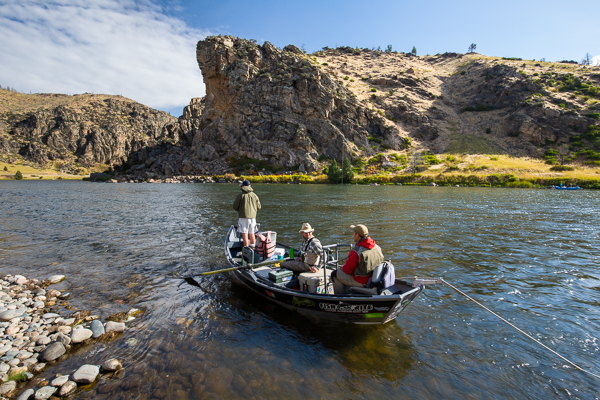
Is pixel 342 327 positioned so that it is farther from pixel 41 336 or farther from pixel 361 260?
pixel 41 336

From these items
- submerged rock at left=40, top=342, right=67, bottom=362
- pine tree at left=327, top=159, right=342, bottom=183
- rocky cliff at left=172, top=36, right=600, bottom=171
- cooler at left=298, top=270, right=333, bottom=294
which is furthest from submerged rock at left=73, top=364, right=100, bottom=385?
rocky cliff at left=172, top=36, right=600, bottom=171

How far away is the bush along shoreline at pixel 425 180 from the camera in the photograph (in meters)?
64.0

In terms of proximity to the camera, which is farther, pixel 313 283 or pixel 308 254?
pixel 308 254

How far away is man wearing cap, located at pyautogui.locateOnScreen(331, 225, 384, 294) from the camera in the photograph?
7.54 m

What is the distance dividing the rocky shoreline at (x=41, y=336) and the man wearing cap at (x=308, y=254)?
5.40 meters

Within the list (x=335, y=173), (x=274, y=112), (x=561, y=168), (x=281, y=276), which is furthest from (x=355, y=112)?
(x=281, y=276)

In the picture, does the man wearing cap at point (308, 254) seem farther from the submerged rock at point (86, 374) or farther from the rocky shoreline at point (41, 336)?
the submerged rock at point (86, 374)

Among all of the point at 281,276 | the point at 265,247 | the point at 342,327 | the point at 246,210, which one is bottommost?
the point at 342,327

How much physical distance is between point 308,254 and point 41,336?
295 inches

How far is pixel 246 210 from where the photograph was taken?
41.4ft

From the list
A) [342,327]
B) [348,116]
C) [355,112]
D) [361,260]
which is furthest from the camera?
[355,112]

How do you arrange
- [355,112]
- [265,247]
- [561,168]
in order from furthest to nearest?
1. [355,112]
2. [561,168]
3. [265,247]

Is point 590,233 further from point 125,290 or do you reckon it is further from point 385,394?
point 125,290

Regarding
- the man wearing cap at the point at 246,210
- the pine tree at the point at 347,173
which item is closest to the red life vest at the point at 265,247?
the man wearing cap at the point at 246,210
